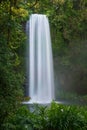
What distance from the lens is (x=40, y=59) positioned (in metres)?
25.9

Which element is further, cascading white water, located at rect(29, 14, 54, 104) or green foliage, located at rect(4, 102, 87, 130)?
cascading white water, located at rect(29, 14, 54, 104)

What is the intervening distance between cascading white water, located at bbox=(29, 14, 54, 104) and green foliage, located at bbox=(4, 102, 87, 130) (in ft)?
52.6

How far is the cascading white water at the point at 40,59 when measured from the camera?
2540 cm

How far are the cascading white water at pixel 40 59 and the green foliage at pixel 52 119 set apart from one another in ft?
52.6

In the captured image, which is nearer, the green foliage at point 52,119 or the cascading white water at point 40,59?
the green foliage at point 52,119

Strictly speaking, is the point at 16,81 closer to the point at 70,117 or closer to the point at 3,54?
the point at 3,54

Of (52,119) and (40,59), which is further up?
(40,59)

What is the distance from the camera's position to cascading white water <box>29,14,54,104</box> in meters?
25.4

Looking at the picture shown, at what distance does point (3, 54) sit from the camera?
8.35 metres

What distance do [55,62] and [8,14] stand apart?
19.6 metres

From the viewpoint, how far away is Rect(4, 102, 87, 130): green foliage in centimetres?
841

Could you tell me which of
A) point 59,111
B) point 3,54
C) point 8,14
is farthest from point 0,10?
point 59,111

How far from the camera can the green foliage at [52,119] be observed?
8.41 metres

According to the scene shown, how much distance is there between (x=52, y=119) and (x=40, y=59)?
56.7ft
